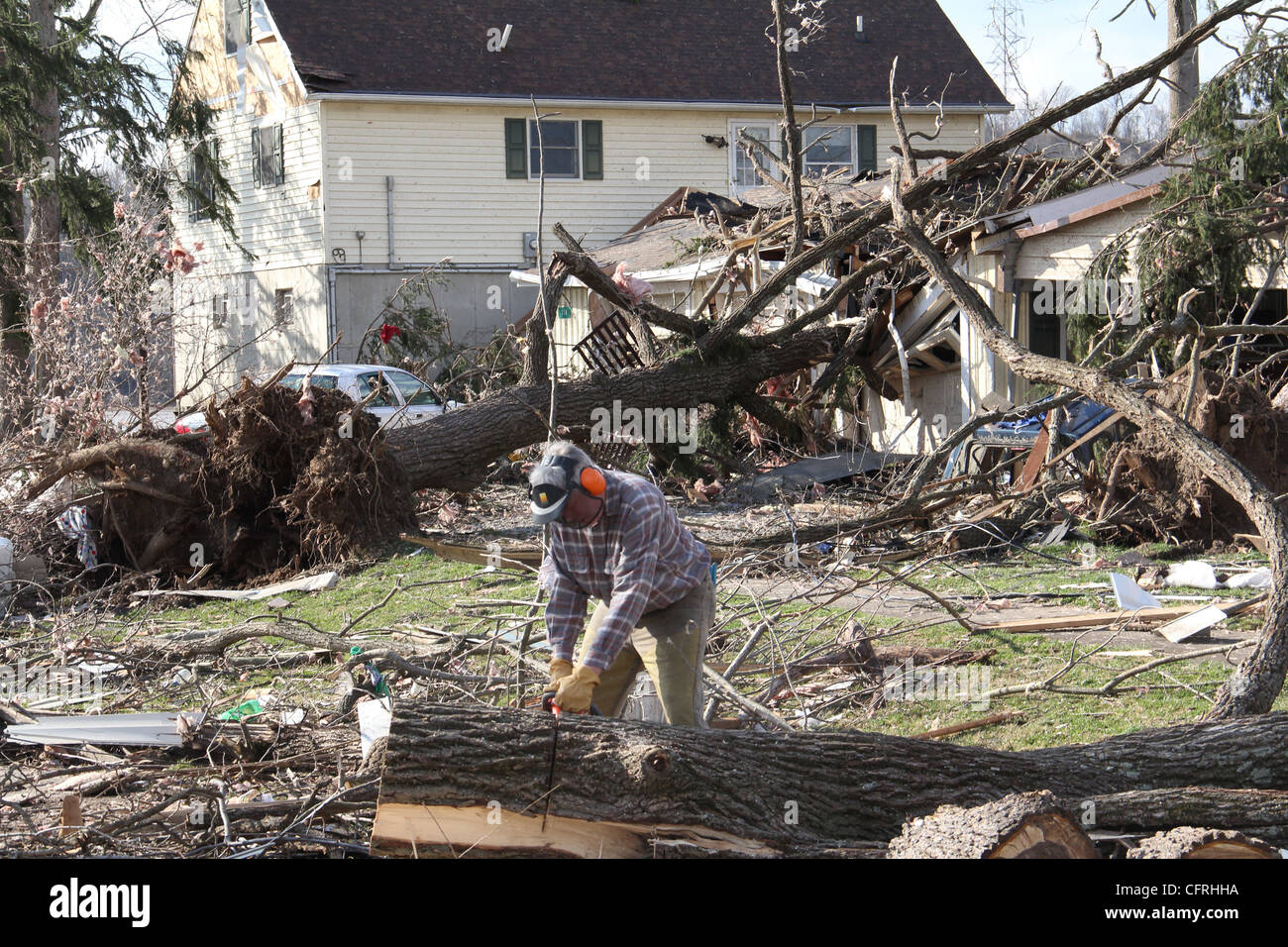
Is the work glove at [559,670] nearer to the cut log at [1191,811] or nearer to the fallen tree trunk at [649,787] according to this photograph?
the fallen tree trunk at [649,787]

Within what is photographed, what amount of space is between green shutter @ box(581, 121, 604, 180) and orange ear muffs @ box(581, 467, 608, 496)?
2169 centimetres

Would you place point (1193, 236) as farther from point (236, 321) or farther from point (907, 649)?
point (236, 321)

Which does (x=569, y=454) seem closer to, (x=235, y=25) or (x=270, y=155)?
(x=270, y=155)

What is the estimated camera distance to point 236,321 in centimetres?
2769

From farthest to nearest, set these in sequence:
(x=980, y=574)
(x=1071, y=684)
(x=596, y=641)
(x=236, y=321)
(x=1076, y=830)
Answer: (x=236, y=321)
(x=980, y=574)
(x=1071, y=684)
(x=596, y=641)
(x=1076, y=830)

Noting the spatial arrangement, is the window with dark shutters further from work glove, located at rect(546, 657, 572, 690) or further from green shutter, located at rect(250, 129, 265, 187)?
work glove, located at rect(546, 657, 572, 690)

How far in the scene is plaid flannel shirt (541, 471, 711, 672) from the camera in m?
4.67

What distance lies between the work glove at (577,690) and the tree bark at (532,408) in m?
6.77

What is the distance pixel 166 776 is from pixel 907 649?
415cm

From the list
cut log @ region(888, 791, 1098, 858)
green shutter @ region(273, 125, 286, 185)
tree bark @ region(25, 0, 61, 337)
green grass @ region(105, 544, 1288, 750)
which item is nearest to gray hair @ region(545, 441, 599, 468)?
cut log @ region(888, 791, 1098, 858)

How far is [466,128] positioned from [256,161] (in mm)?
4717

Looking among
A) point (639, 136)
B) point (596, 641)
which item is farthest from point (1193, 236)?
point (639, 136)

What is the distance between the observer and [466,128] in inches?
972

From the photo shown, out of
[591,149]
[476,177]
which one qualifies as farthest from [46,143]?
[591,149]
